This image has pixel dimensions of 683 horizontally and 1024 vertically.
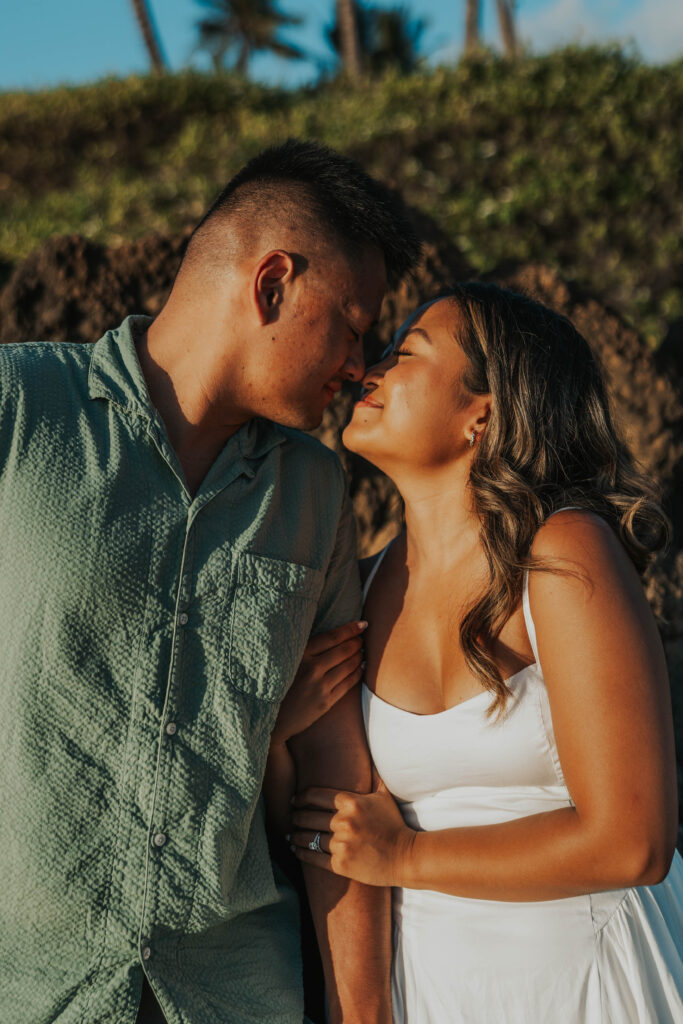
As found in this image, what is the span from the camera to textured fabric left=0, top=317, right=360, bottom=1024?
6.84 feet

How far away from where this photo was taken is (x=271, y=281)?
2531 mm

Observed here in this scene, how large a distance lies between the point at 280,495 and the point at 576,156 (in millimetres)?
7773

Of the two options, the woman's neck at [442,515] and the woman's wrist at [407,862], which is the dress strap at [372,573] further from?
the woman's wrist at [407,862]

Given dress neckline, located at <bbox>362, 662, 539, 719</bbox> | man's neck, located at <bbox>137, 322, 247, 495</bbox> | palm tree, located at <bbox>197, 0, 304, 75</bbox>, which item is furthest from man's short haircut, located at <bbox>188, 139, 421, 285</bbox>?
palm tree, located at <bbox>197, 0, 304, 75</bbox>

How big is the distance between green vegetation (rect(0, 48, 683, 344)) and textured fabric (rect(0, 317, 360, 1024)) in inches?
252

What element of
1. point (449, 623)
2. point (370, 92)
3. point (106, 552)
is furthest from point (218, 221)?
point (370, 92)

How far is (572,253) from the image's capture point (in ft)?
29.1

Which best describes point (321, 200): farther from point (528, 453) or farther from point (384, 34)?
point (384, 34)

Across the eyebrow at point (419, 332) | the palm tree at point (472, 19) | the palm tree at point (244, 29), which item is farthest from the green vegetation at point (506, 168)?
the palm tree at point (244, 29)

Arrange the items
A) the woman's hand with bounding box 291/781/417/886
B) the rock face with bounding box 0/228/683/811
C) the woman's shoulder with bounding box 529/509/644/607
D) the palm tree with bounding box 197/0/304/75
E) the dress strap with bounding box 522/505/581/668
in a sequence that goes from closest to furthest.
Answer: the woman's shoulder with bounding box 529/509/644/607
the dress strap with bounding box 522/505/581/668
the woman's hand with bounding box 291/781/417/886
the rock face with bounding box 0/228/683/811
the palm tree with bounding box 197/0/304/75

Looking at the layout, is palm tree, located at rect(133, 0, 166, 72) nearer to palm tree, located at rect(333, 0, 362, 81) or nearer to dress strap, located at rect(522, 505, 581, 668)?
palm tree, located at rect(333, 0, 362, 81)

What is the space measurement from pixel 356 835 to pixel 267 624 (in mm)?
638

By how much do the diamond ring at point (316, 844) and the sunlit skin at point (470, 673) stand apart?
0.02 meters

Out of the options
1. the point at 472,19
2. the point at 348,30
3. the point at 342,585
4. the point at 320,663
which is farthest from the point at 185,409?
the point at 348,30
